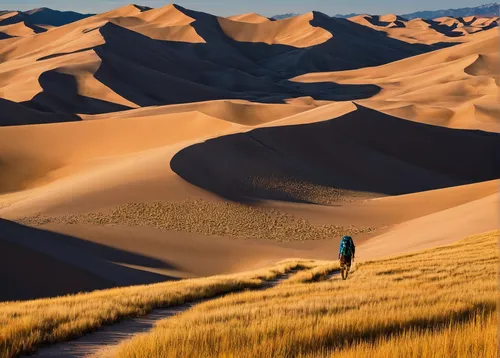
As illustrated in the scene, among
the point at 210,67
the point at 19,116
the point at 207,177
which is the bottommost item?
the point at 207,177

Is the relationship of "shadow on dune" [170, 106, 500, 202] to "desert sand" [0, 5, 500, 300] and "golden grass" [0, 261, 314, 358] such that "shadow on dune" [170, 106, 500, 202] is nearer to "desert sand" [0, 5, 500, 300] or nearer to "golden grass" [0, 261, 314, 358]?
"desert sand" [0, 5, 500, 300]

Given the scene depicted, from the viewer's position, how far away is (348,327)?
6.08 metres

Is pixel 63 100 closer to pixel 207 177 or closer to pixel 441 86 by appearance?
pixel 207 177

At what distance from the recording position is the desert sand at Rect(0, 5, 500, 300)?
25.0m

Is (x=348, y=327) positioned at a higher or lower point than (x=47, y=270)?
higher

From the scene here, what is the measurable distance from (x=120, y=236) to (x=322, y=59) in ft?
462

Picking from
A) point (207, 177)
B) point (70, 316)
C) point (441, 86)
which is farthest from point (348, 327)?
point (441, 86)

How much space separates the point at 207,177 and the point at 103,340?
29.1 metres

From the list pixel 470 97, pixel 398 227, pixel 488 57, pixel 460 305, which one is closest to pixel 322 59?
pixel 488 57

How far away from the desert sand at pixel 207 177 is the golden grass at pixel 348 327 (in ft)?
35.4

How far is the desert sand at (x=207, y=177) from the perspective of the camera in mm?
24984

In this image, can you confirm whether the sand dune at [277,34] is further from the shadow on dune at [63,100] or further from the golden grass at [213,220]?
the golden grass at [213,220]

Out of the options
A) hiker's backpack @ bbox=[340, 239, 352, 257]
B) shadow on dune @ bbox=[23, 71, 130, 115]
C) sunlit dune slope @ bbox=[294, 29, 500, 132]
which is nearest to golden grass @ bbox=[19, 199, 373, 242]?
hiker's backpack @ bbox=[340, 239, 352, 257]

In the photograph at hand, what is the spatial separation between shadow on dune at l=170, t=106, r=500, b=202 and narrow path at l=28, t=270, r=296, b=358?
25119 mm
